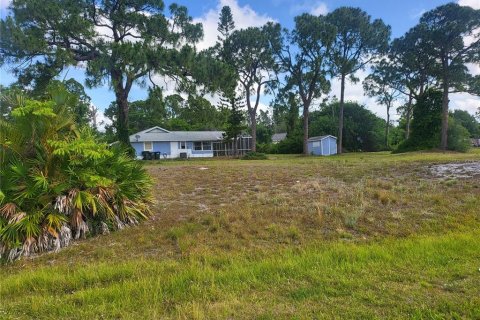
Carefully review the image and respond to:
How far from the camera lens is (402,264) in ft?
11.6

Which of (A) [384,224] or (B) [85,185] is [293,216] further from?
(B) [85,185]

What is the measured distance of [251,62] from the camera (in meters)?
32.8

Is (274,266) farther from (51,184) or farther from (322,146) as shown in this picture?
(322,146)

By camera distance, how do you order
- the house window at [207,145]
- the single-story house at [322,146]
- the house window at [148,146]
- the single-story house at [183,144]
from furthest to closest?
the house window at [207,145], the single-story house at [322,146], the house window at [148,146], the single-story house at [183,144]

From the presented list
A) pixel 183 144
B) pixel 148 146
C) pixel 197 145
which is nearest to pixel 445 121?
pixel 197 145

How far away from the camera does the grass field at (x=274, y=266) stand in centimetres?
274

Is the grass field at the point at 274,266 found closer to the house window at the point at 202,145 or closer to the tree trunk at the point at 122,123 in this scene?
the tree trunk at the point at 122,123

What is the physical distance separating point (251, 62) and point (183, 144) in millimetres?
11694

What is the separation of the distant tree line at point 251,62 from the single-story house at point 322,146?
1.44m

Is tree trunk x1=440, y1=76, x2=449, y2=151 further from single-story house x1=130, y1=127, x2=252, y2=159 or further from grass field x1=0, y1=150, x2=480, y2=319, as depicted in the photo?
grass field x1=0, y1=150, x2=480, y2=319

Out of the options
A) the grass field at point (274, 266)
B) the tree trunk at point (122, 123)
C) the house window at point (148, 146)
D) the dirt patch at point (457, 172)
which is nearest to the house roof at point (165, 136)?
the house window at point (148, 146)

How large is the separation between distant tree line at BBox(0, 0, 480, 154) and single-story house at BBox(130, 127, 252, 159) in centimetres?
484

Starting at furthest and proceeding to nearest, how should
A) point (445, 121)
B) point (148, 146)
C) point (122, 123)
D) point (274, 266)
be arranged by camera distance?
1. point (148, 146)
2. point (445, 121)
3. point (122, 123)
4. point (274, 266)

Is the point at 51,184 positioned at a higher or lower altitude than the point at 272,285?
higher
